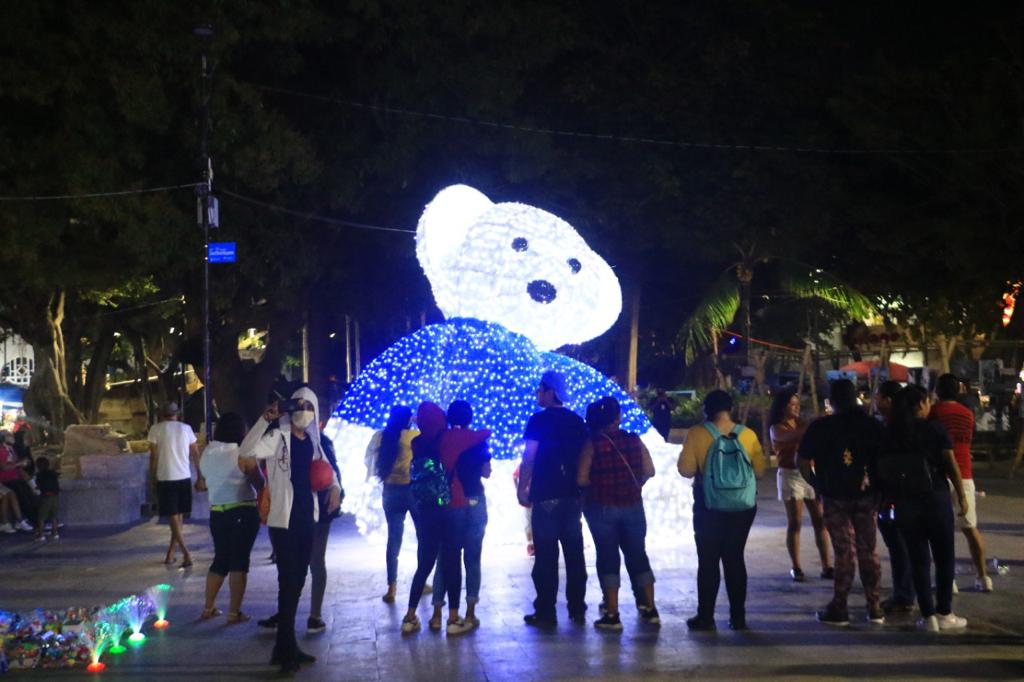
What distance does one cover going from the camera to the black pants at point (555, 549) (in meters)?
8.35

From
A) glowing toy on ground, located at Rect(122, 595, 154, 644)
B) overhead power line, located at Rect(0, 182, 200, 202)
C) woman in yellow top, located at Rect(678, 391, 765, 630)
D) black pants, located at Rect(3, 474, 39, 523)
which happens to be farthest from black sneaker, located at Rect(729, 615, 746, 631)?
overhead power line, located at Rect(0, 182, 200, 202)

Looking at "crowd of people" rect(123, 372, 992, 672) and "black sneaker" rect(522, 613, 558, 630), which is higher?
"crowd of people" rect(123, 372, 992, 672)

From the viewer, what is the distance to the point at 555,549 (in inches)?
333

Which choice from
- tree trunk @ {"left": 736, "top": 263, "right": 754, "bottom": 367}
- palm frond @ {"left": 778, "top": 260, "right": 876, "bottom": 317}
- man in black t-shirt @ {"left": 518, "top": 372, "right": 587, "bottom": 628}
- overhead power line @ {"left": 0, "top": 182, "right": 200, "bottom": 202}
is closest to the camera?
man in black t-shirt @ {"left": 518, "top": 372, "right": 587, "bottom": 628}

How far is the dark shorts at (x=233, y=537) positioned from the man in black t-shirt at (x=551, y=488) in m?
1.97

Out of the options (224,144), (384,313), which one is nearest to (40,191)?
(224,144)

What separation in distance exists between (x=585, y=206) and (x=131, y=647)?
60.6ft

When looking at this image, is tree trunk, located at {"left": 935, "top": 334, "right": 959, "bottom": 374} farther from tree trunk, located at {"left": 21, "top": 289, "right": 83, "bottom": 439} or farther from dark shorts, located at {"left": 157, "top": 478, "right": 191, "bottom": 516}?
tree trunk, located at {"left": 21, "top": 289, "right": 83, "bottom": 439}

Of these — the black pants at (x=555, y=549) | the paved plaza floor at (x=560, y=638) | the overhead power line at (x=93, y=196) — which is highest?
the overhead power line at (x=93, y=196)

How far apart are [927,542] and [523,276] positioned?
4.93 meters

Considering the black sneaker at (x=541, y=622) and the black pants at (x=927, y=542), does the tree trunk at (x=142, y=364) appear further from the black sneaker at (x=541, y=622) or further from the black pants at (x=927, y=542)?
the black pants at (x=927, y=542)

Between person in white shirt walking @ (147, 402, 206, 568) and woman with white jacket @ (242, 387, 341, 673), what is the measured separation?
4.75m

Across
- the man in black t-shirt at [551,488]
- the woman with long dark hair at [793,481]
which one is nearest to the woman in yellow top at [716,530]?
the man in black t-shirt at [551,488]

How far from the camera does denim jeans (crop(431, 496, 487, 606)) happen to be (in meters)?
8.34
